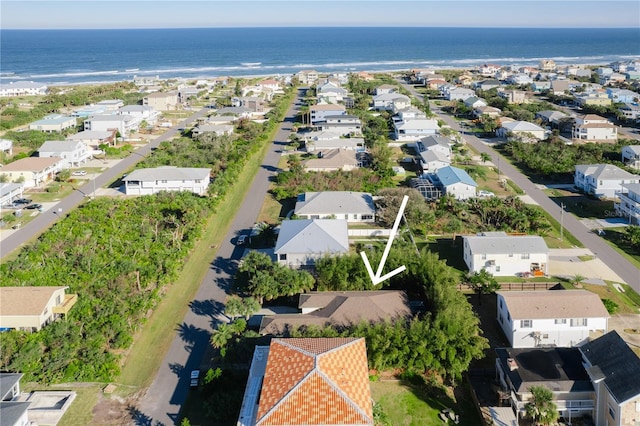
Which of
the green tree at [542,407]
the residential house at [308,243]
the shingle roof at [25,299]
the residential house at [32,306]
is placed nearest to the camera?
the green tree at [542,407]

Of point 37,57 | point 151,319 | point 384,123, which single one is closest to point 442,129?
point 384,123

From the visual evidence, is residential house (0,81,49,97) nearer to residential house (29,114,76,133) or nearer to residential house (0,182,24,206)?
residential house (29,114,76,133)

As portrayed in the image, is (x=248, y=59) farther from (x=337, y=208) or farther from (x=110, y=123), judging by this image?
(x=337, y=208)

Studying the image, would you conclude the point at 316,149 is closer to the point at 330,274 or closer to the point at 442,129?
the point at 442,129

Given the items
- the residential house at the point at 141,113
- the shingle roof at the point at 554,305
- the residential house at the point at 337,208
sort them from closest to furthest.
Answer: the shingle roof at the point at 554,305 → the residential house at the point at 337,208 → the residential house at the point at 141,113

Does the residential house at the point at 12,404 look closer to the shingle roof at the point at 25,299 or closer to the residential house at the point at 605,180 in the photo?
the shingle roof at the point at 25,299

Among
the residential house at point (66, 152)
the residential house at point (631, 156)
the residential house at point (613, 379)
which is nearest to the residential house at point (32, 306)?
the residential house at point (613, 379)
